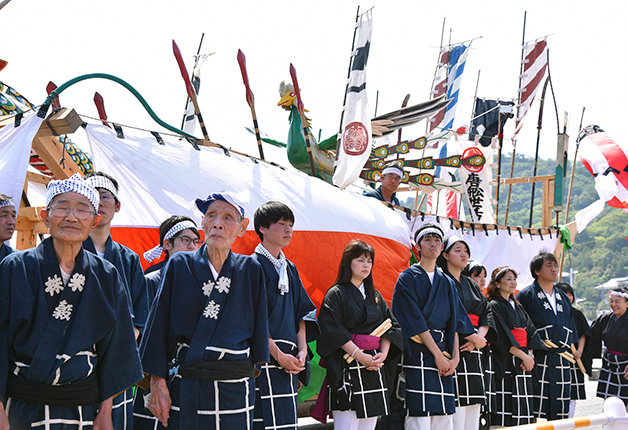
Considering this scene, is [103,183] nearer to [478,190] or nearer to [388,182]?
[388,182]

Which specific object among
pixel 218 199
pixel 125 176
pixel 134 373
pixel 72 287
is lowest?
pixel 134 373

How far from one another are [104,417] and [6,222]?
1377 millimetres

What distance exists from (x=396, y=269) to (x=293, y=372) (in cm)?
214

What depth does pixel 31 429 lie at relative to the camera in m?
1.93

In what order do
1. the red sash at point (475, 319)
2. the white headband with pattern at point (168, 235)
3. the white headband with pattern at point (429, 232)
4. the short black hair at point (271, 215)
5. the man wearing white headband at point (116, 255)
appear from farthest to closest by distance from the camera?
the red sash at point (475, 319) → the white headband with pattern at point (429, 232) → the white headband with pattern at point (168, 235) → the short black hair at point (271, 215) → the man wearing white headband at point (116, 255)

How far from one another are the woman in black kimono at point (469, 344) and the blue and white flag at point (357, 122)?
129 cm

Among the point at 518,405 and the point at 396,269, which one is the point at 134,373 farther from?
the point at 518,405

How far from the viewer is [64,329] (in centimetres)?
197

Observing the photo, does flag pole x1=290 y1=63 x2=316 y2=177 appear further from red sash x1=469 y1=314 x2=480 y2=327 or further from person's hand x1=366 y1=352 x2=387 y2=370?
person's hand x1=366 y1=352 x2=387 y2=370

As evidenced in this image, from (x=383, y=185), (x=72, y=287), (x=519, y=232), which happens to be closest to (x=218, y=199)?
(x=72, y=287)

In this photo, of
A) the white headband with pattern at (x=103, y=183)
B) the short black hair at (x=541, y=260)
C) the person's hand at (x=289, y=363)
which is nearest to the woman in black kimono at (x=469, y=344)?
the short black hair at (x=541, y=260)

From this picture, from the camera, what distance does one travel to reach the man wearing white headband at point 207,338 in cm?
234

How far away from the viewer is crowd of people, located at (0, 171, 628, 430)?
1979mm

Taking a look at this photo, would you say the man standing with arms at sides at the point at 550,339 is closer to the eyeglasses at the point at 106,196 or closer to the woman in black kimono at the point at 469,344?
the woman in black kimono at the point at 469,344
